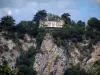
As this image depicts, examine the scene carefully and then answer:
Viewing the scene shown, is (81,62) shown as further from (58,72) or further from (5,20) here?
(5,20)

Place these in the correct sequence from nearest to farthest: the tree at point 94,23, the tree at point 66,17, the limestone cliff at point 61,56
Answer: the limestone cliff at point 61,56, the tree at point 94,23, the tree at point 66,17

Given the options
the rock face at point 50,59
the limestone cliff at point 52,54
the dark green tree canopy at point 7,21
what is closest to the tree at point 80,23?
the limestone cliff at point 52,54

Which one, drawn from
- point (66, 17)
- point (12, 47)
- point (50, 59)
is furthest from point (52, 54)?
point (66, 17)

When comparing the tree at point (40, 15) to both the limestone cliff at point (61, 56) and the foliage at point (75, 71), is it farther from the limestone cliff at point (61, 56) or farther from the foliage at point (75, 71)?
the foliage at point (75, 71)

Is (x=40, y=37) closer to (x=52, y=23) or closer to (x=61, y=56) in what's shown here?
(x=61, y=56)

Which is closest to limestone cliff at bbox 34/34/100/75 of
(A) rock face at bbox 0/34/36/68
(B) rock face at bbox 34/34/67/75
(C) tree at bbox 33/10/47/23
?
(B) rock face at bbox 34/34/67/75

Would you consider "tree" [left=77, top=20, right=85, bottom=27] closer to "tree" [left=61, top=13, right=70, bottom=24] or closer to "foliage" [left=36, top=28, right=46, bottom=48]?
"tree" [left=61, top=13, right=70, bottom=24]
